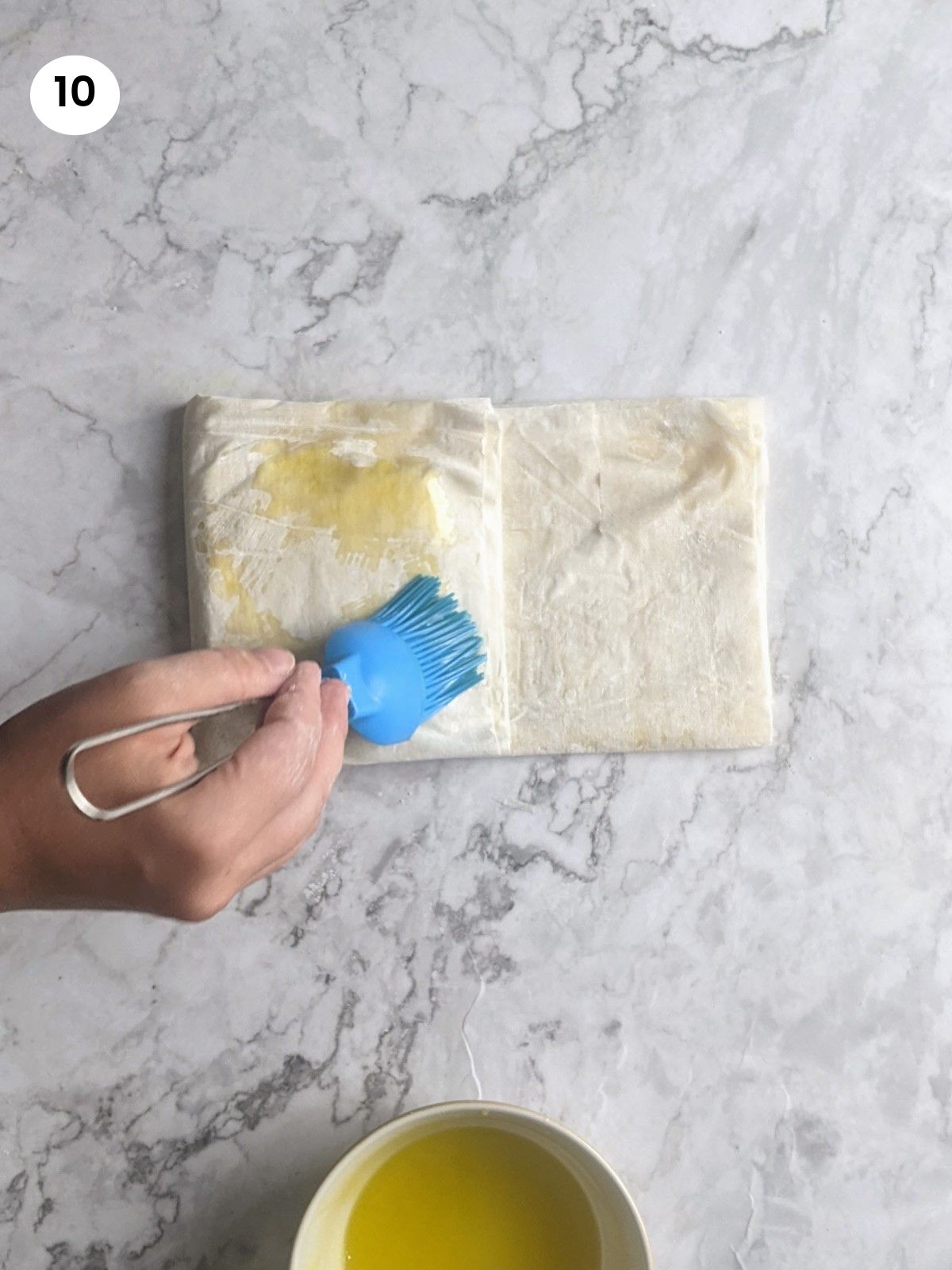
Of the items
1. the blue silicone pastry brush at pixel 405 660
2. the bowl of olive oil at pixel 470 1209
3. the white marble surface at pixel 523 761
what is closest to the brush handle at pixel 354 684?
the blue silicone pastry brush at pixel 405 660

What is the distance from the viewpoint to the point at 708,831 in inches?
31.3

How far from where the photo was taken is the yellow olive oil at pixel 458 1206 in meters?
0.72

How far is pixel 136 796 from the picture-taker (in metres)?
0.54

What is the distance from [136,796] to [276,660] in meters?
0.11

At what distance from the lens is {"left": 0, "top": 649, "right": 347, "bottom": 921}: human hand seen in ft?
1.73

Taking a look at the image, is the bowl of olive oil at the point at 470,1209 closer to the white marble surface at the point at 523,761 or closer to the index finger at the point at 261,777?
the white marble surface at the point at 523,761

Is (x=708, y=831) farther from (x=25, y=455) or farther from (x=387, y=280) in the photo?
(x=25, y=455)

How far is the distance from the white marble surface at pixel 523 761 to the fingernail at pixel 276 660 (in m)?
0.20

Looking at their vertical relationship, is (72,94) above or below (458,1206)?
above

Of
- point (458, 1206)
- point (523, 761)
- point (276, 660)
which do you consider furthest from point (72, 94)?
point (458, 1206)

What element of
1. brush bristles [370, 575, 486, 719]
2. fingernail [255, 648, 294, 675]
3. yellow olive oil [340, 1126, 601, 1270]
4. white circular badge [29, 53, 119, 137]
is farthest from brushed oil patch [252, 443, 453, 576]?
yellow olive oil [340, 1126, 601, 1270]

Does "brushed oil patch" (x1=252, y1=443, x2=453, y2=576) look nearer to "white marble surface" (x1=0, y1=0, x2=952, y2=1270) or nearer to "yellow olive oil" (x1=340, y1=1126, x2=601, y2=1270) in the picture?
"white marble surface" (x1=0, y1=0, x2=952, y2=1270)

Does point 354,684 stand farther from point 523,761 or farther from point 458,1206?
point 458,1206

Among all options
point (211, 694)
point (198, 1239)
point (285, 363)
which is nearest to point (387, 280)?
point (285, 363)
